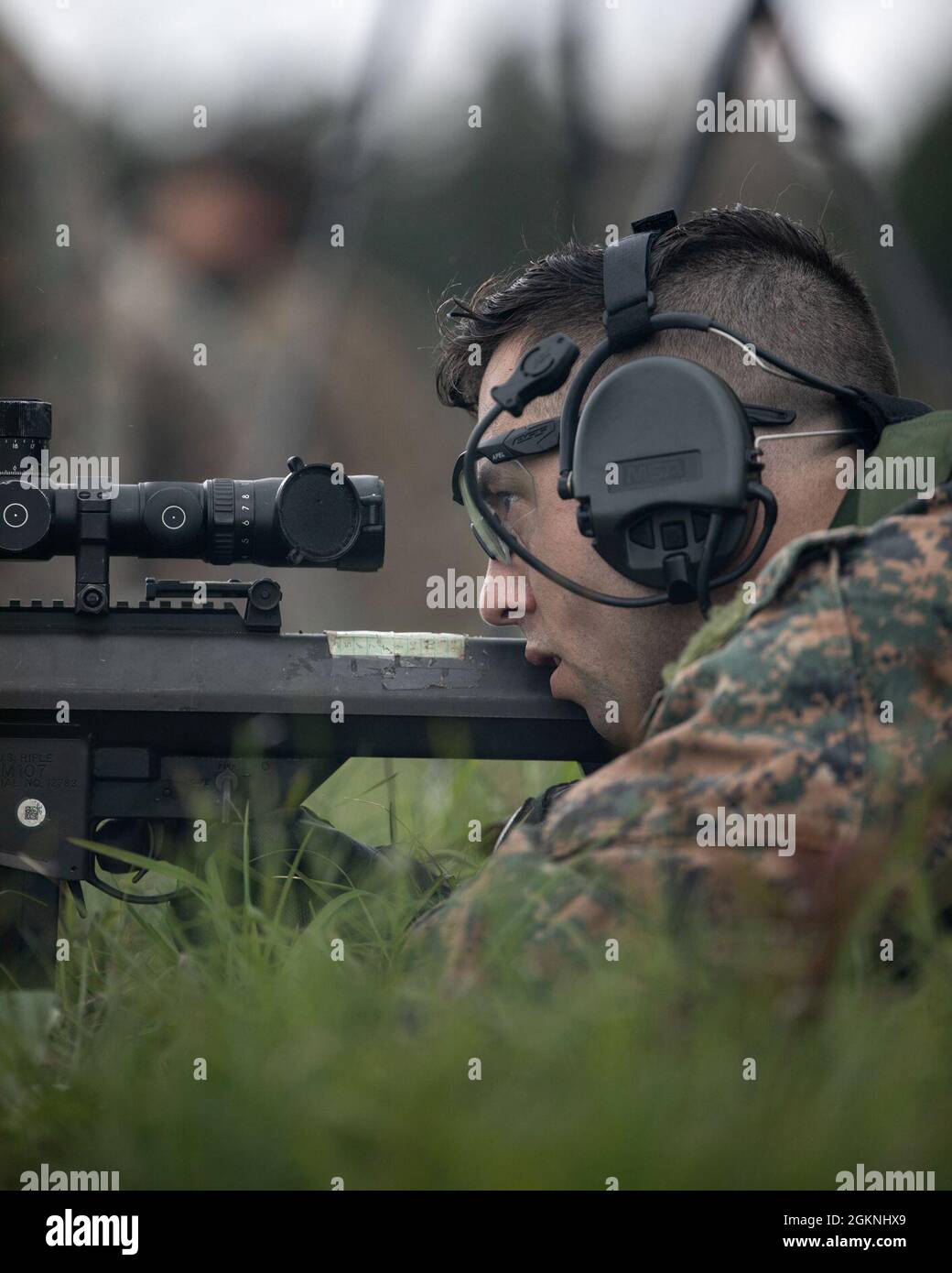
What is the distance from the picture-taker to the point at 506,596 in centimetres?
253

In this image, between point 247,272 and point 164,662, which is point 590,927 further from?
point 247,272

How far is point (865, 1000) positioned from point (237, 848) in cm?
140

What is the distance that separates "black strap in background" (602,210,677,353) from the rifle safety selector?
83 centimetres

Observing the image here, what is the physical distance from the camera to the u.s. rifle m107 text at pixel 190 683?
2537 millimetres

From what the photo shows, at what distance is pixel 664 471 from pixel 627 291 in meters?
0.34

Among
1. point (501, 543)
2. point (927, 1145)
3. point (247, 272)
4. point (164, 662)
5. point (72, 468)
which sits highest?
point (247, 272)

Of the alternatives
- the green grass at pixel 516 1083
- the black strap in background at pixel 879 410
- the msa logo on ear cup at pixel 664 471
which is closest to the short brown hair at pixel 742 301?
the black strap in background at pixel 879 410

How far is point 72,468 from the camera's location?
9.33 ft

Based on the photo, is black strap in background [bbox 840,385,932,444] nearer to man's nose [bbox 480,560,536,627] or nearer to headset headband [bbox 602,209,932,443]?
headset headband [bbox 602,209,932,443]

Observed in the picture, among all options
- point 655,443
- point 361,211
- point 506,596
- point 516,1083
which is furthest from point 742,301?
point 361,211

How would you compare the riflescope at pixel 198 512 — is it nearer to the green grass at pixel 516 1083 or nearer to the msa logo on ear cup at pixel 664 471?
the msa logo on ear cup at pixel 664 471

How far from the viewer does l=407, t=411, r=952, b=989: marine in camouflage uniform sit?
4.92 feet

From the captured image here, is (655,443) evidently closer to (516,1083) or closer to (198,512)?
(198,512)

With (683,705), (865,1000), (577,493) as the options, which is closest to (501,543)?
(577,493)
